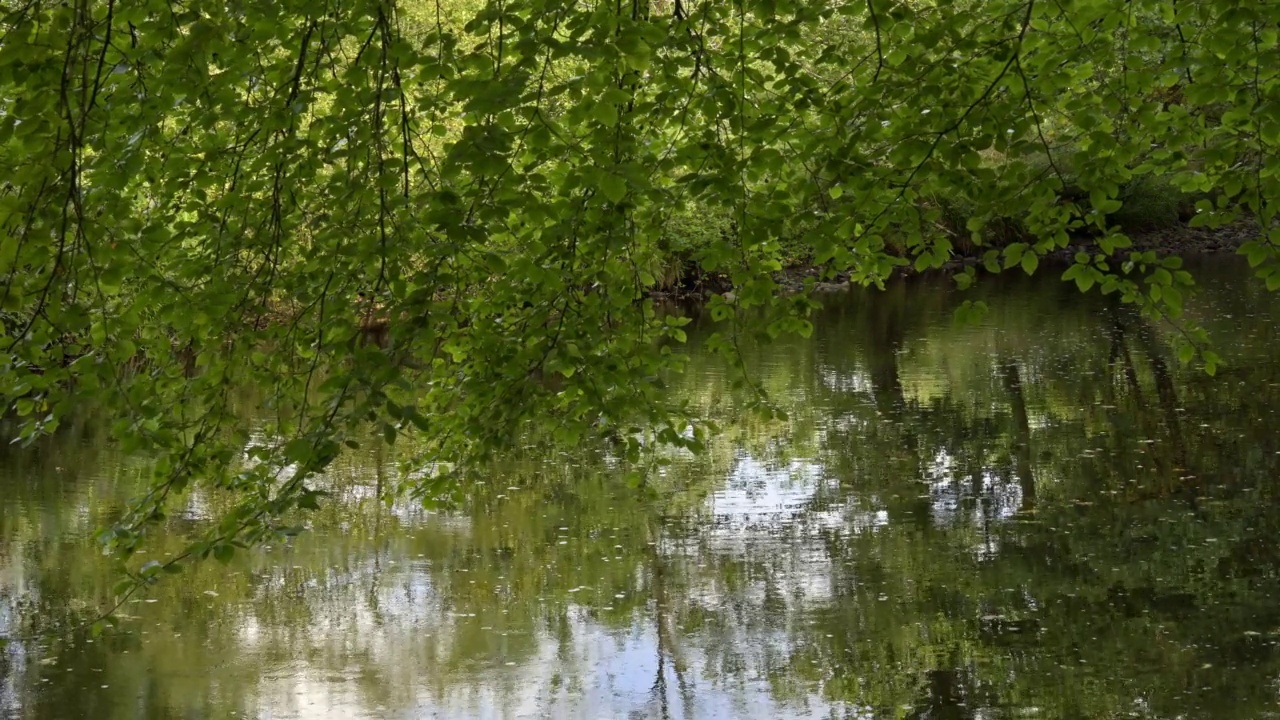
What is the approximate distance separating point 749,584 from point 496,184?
559 cm

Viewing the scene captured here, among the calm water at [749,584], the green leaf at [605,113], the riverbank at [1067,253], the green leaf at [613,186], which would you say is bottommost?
the calm water at [749,584]

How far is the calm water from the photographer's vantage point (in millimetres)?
7934

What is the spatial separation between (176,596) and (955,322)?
267 inches

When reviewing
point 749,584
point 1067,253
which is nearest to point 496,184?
point 749,584

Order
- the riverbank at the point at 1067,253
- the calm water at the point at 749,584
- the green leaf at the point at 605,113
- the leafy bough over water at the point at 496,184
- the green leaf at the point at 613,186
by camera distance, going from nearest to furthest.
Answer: the green leaf at the point at 605,113 < the green leaf at the point at 613,186 < the leafy bough over water at the point at 496,184 < the calm water at the point at 749,584 < the riverbank at the point at 1067,253

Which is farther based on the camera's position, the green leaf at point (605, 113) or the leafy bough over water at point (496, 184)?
the leafy bough over water at point (496, 184)

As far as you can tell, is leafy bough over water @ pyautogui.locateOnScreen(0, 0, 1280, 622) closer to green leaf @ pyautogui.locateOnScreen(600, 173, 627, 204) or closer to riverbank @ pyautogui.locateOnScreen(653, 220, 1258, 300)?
green leaf @ pyautogui.locateOnScreen(600, 173, 627, 204)

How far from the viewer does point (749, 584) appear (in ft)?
32.4

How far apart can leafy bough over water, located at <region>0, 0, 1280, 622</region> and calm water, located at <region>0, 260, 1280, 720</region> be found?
5.78 feet

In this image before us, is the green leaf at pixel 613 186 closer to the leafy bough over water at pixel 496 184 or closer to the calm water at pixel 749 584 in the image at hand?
the leafy bough over water at pixel 496 184

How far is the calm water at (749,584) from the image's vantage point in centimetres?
793

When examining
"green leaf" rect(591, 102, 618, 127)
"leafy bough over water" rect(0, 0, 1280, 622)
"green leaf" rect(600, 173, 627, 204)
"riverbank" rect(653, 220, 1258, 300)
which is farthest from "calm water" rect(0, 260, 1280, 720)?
"riverbank" rect(653, 220, 1258, 300)

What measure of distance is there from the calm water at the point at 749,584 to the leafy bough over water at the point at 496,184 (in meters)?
1.76

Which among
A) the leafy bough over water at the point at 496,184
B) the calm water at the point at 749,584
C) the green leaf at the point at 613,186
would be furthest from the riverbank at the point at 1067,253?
the green leaf at the point at 613,186
